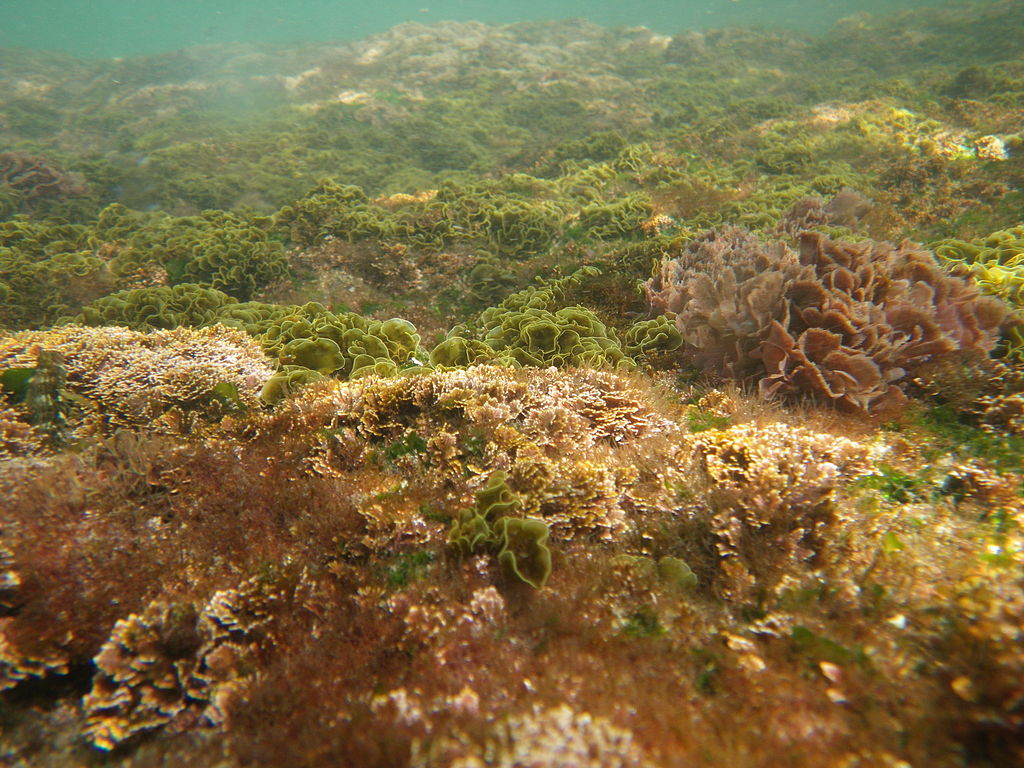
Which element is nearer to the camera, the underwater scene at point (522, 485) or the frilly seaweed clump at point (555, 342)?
the underwater scene at point (522, 485)

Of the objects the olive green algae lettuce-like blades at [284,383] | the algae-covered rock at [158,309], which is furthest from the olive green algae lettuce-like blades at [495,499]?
the algae-covered rock at [158,309]

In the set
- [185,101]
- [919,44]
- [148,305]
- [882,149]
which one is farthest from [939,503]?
[185,101]

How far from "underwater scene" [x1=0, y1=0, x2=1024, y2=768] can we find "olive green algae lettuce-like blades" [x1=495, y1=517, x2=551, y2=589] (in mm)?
32

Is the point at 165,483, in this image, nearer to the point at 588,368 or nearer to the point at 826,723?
the point at 588,368

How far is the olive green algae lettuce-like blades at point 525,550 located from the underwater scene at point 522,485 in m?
0.03

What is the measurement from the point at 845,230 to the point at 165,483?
10.5m

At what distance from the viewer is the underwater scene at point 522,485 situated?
2.41 metres

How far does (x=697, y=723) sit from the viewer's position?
7.62ft

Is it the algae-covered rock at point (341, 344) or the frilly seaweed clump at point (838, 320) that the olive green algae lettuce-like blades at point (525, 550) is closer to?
the algae-covered rock at point (341, 344)

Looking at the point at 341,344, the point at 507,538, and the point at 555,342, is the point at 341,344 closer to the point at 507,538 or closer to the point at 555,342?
the point at 555,342

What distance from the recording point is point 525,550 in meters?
3.32

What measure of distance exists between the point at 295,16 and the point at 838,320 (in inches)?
8002

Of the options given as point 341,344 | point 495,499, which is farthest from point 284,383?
point 495,499

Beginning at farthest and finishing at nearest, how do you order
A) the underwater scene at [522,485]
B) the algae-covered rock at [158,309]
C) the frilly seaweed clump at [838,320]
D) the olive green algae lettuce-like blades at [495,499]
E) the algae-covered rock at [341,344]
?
the algae-covered rock at [158,309] → the algae-covered rock at [341,344] → the frilly seaweed clump at [838,320] → the olive green algae lettuce-like blades at [495,499] → the underwater scene at [522,485]
